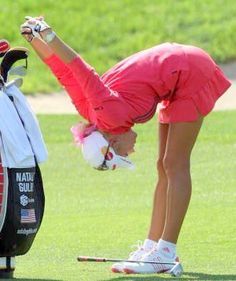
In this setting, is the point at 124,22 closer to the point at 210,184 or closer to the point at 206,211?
the point at 210,184

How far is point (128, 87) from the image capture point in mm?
6965

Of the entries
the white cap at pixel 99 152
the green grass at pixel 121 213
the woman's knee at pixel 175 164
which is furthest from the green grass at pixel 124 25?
the white cap at pixel 99 152

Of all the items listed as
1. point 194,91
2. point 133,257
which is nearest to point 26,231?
point 133,257

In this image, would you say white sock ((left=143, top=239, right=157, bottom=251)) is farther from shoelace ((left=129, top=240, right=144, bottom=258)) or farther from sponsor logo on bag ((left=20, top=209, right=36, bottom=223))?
sponsor logo on bag ((left=20, top=209, right=36, bottom=223))

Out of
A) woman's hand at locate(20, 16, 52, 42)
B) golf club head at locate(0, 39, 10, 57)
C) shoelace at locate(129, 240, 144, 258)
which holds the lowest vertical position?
Result: shoelace at locate(129, 240, 144, 258)

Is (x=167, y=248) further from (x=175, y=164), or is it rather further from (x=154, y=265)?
(x=175, y=164)

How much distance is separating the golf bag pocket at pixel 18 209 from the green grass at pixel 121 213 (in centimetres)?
26

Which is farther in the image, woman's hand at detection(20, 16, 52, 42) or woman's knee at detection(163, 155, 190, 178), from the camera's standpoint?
woman's knee at detection(163, 155, 190, 178)

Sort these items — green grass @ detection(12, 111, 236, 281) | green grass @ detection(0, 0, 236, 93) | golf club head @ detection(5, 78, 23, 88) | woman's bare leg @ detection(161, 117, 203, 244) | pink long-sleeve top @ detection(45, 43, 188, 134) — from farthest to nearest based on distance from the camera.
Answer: green grass @ detection(0, 0, 236, 93), green grass @ detection(12, 111, 236, 281), woman's bare leg @ detection(161, 117, 203, 244), golf club head @ detection(5, 78, 23, 88), pink long-sleeve top @ detection(45, 43, 188, 134)

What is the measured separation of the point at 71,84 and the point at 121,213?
2648 mm

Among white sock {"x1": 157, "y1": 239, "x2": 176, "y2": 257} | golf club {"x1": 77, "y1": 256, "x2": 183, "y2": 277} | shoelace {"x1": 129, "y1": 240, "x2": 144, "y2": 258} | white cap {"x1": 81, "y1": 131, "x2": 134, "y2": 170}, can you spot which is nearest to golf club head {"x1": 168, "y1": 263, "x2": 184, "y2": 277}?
golf club {"x1": 77, "y1": 256, "x2": 183, "y2": 277}

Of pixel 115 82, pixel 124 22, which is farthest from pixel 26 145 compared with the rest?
pixel 124 22

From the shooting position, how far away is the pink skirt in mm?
7039

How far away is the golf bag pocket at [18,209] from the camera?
6730mm
